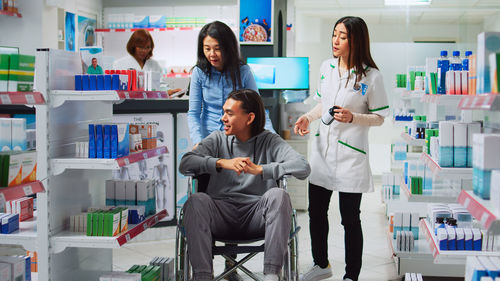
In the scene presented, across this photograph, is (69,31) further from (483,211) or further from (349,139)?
(483,211)

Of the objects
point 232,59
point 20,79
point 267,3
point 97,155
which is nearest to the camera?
point 20,79

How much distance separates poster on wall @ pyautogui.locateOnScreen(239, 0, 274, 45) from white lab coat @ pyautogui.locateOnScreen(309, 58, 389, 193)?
8.14 ft

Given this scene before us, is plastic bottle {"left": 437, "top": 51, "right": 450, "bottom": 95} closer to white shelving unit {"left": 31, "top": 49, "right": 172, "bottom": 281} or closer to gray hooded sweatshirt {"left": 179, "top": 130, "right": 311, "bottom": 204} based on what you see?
gray hooded sweatshirt {"left": 179, "top": 130, "right": 311, "bottom": 204}

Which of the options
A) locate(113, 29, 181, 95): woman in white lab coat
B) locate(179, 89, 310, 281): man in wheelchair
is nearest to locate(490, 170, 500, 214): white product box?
locate(179, 89, 310, 281): man in wheelchair

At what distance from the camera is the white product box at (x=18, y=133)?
8.18 ft

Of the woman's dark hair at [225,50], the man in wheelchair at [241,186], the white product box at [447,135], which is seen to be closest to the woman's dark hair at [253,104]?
the man in wheelchair at [241,186]

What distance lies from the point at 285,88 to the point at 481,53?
4214 mm

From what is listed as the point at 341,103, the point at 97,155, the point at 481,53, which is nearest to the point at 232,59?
the point at 341,103

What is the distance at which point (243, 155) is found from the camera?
3.30 meters

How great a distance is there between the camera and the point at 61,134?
317 centimetres

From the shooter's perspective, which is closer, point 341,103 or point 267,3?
point 341,103

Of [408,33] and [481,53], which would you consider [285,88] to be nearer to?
[408,33]

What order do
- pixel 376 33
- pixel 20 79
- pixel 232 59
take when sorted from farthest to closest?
pixel 376 33 < pixel 232 59 < pixel 20 79

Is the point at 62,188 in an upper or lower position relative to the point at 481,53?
lower
